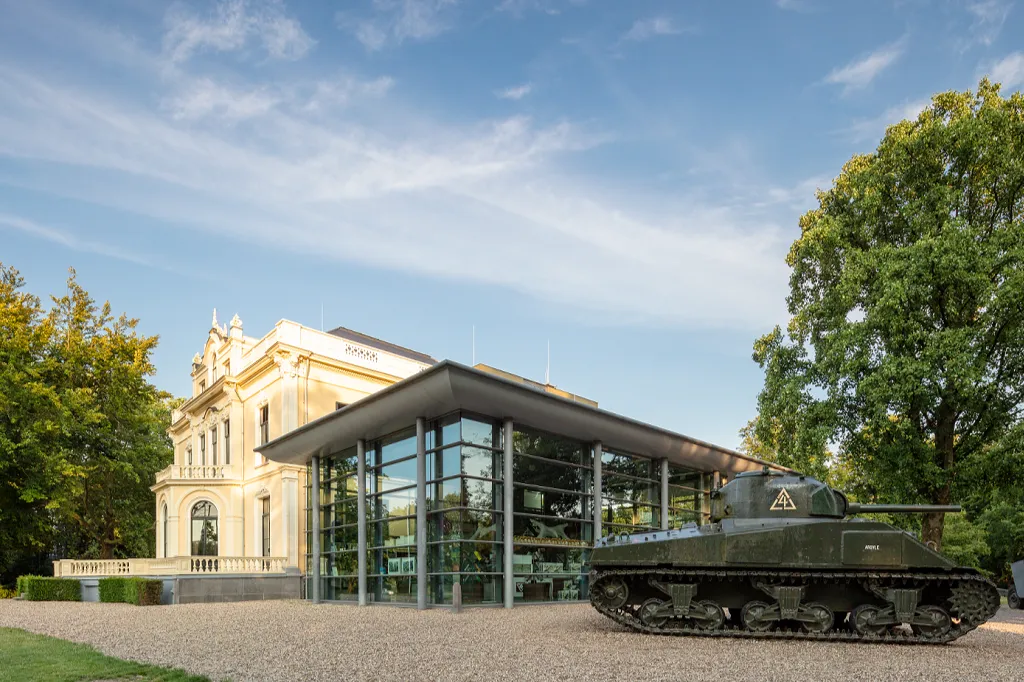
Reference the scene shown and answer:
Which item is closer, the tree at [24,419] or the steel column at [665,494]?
the steel column at [665,494]

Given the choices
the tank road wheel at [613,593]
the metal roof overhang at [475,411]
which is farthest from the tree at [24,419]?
the tank road wheel at [613,593]

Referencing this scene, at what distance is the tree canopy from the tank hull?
78.4 feet

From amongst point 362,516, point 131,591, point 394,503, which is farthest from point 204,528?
point 394,503

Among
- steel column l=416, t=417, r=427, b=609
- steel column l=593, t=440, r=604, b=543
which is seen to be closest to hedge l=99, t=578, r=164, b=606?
steel column l=416, t=417, r=427, b=609

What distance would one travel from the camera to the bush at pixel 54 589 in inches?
1034

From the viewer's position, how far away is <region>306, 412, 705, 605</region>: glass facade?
62.0ft

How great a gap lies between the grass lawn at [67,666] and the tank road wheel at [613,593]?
6937mm

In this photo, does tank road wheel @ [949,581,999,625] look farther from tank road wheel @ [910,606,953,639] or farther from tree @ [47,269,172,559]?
tree @ [47,269,172,559]

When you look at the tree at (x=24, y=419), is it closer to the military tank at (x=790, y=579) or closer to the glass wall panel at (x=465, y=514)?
the glass wall panel at (x=465, y=514)

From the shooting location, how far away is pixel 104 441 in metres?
35.2

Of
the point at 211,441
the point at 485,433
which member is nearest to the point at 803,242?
the point at 485,433

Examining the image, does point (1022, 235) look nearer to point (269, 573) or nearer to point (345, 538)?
point (345, 538)

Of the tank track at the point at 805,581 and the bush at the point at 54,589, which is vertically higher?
the tank track at the point at 805,581

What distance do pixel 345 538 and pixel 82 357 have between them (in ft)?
49.9
